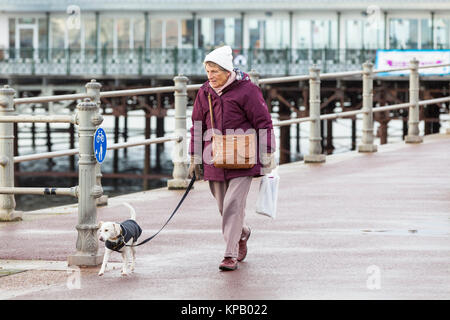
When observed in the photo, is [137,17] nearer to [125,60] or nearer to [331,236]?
[125,60]

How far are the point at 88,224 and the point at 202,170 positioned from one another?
34.0 inches

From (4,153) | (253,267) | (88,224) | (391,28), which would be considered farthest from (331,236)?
(391,28)

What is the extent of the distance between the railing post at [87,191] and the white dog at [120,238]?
38cm

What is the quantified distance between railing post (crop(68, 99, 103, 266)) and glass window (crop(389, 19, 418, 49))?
41780 mm

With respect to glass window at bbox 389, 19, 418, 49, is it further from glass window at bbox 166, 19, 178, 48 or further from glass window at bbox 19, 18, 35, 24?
glass window at bbox 19, 18, 35, 24

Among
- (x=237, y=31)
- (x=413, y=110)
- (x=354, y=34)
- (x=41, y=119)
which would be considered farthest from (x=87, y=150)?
(x=237, y=31)

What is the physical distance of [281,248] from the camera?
902cm

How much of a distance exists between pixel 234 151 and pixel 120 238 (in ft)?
3.13

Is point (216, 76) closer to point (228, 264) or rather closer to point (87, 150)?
point (87, 150)

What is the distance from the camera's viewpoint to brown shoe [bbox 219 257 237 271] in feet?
26.2

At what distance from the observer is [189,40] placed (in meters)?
50.9

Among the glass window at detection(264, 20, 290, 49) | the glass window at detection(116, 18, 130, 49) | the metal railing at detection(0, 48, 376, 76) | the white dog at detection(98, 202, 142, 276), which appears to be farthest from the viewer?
the glass window at detection(116, 18, 130, 49)

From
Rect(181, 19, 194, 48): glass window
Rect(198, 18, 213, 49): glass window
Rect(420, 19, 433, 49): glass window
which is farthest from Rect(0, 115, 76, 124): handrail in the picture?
Rect(181, 19, 194, 48): glass window
